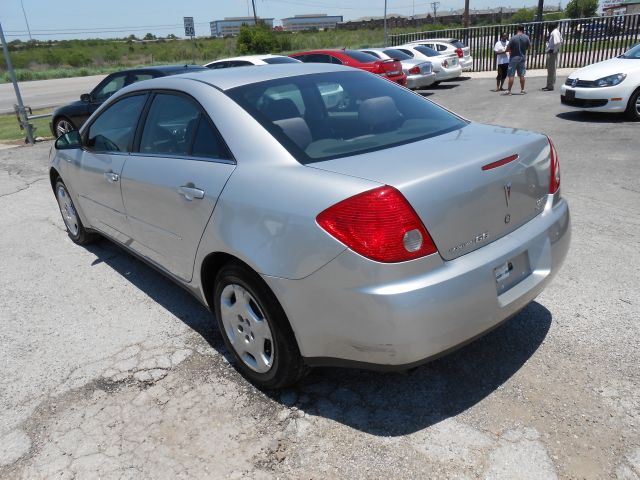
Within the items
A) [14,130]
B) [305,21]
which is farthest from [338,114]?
[305,21]

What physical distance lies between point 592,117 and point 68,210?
9.50 m

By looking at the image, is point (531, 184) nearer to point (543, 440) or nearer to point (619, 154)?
point (543, 440)

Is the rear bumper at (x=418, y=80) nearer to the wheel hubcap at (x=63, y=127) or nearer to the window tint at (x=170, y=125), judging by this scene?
the wheel hubcap at (x=63, y=127)

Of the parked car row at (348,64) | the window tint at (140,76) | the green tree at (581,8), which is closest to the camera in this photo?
the window tint at (140,76)

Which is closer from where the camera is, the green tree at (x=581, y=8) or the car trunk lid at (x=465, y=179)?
the car trunk lid at (x=465, y=179)

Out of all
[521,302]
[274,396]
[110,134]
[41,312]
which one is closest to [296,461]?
[274,396]

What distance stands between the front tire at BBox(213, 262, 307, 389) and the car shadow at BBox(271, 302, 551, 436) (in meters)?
0.19

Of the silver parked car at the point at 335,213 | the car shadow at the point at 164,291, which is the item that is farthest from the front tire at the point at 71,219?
the silver parked car at the point at 335,213

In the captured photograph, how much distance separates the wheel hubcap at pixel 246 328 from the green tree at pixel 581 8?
3600 inches

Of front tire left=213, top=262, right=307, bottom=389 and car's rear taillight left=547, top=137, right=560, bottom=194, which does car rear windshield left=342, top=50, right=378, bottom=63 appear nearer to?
car's rear taillight left=547, top=137, right=560, bottom=194

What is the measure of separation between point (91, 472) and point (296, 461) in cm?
95

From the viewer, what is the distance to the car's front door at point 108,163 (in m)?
3.90

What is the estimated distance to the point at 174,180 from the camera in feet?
10.5

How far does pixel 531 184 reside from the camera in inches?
109
